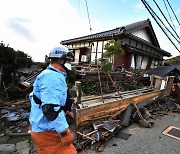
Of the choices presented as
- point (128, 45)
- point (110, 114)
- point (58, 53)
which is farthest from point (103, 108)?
point (128, 45)

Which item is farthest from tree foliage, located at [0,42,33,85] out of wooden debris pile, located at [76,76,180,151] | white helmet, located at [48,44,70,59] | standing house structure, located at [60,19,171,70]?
white helmet, located at [48,44,70,59]

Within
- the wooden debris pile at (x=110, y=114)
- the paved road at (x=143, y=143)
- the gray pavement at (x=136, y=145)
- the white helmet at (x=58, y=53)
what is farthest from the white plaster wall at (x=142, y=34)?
the white helmet at (x=58, y=53)

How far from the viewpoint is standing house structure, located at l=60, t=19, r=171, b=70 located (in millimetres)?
14086

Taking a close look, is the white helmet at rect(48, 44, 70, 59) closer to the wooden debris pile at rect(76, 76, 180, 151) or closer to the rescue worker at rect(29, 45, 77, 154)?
the rescue worker at rect(29, 45, 77, 154)

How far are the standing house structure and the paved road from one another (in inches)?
324

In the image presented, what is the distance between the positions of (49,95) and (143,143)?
4337mm

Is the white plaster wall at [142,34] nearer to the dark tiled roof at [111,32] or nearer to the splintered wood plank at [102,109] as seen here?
the dark tiled roof at [111,32]

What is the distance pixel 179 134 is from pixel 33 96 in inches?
233

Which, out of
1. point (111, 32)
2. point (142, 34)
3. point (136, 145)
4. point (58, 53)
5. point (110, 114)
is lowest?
point (136, 145)

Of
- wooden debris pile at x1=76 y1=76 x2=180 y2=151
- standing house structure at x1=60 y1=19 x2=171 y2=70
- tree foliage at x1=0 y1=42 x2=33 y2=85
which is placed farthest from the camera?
standing house structure at x1=60 y1=19 x2=171 y2=70

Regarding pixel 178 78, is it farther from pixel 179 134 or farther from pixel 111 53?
pixel 179 134

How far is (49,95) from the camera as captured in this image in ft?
7.36

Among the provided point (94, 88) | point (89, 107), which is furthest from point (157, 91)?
point (89, 107)

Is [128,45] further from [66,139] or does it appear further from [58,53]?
[66,139]
